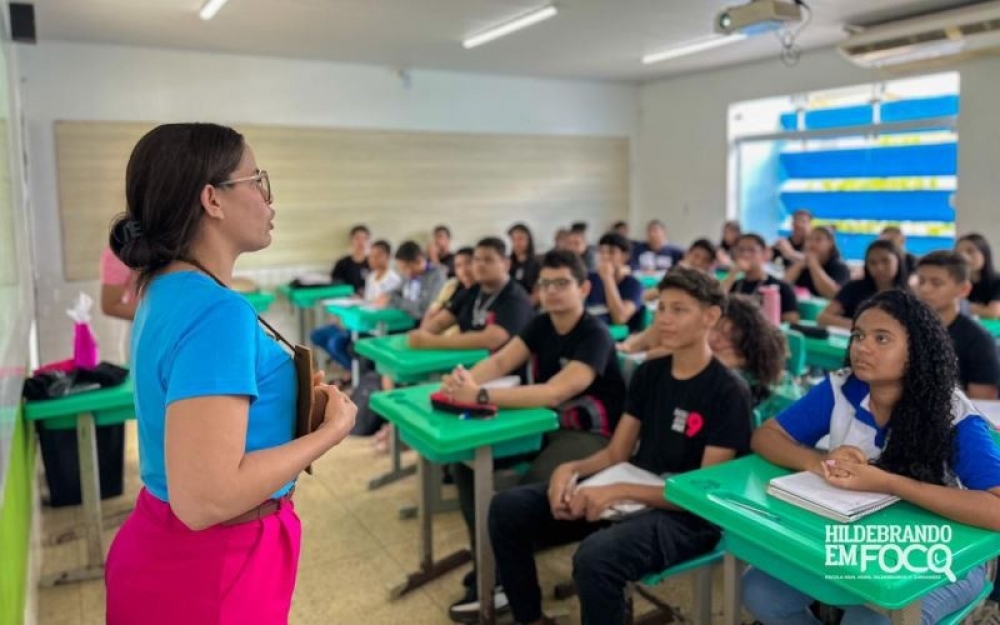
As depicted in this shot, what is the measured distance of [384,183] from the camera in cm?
743

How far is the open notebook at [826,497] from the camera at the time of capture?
160cm

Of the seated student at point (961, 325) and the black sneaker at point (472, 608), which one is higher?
the seated student at point (961, 325)

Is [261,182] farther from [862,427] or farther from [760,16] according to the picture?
[760,16]

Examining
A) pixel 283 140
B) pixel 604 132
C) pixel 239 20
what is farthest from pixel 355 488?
pixel 604 132

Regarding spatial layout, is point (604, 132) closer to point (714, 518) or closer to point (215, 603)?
point (714, 518)

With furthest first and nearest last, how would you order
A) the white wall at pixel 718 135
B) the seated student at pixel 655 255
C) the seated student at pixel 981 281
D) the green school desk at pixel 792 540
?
the seated student at pixel 655 255, the white wall at pixel 718 135, the seated student at pixel 981 281, the green school desk at pixel 792 540

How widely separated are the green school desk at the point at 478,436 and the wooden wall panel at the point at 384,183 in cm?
385

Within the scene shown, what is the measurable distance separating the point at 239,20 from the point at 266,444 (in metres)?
5.06

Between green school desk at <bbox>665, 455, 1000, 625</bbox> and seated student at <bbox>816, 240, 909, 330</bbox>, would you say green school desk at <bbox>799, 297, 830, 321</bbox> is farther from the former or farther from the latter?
green school desk at <bbox>665, 455, 1000, 625</bbox>

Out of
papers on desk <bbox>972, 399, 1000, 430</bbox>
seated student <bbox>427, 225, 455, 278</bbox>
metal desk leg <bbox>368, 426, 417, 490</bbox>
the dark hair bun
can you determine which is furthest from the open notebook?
seated student <bbox>427, 225, 455, 278</bbox>

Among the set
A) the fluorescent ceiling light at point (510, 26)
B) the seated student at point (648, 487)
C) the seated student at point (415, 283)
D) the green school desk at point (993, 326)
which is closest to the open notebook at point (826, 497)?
the seated student at point (648, 487)

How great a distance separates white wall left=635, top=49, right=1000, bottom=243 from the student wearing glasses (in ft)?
21.2

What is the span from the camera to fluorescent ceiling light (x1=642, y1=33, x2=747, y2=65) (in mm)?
6320

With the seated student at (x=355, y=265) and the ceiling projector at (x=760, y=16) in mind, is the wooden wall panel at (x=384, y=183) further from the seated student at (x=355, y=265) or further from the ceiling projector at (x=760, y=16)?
the ceiling projector at (x=760, y=16)
